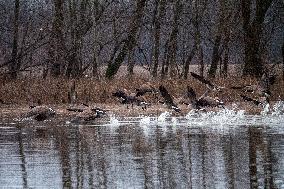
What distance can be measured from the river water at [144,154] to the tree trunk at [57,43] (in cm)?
1414

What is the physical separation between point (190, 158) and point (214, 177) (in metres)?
1.93

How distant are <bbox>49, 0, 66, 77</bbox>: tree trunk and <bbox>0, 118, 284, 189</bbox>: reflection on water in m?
15.6

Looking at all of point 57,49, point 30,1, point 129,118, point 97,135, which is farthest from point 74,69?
point 97,135

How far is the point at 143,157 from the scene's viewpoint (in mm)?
10609

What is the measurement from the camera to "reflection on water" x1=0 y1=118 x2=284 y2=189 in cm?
830

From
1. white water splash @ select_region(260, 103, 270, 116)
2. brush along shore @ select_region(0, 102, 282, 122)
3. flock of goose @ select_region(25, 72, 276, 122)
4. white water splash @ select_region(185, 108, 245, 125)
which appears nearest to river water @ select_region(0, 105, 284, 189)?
white water splash @ select_region(185, 108, 245, 125)

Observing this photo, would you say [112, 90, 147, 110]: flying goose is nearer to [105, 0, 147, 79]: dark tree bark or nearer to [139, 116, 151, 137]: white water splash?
[139, 116, 151, 137]: white water splash

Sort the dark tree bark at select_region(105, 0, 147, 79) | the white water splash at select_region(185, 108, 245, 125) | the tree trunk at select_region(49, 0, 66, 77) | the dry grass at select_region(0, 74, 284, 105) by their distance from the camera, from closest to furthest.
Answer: the white water splash at select_region(185, 108, 245, 125) < the dry grass at select_region(0, 74, 284, 105) < the tree trunk at select_region(49, 0, 66, 77) < the dark tree bark at select_region(105, 0, 147, 79)

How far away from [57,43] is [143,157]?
2156 cm

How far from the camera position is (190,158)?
10414 millimetres

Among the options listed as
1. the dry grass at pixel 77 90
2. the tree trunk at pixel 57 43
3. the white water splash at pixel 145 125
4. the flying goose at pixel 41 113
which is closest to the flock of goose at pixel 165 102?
the flying goose at pixel 41 113

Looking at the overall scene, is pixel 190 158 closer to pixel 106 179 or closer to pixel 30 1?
pixel 106 179

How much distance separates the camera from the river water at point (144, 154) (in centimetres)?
834

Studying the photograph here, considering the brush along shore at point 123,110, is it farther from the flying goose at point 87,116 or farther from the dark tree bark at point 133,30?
the dark tree bark at point 133,30
